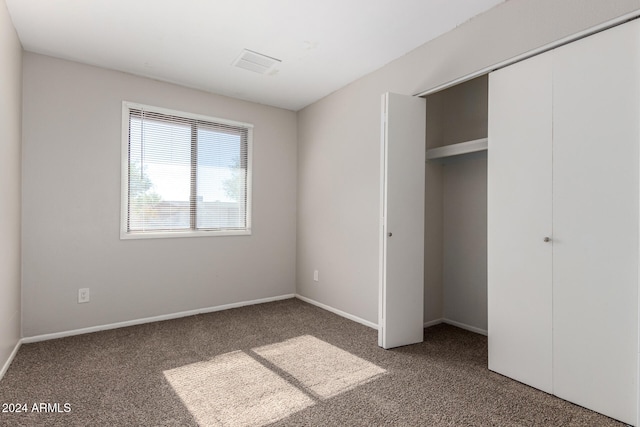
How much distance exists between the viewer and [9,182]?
2428 millimetres

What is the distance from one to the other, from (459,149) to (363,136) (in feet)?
3.21

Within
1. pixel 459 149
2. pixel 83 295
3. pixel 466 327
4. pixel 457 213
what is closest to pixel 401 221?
pixel 459 149

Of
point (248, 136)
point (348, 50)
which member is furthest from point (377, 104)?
point (248, 136)

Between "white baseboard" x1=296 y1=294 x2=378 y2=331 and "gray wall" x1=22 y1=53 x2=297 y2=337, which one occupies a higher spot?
"gray wall" x1=22 y1=53 x2=297 y2=337

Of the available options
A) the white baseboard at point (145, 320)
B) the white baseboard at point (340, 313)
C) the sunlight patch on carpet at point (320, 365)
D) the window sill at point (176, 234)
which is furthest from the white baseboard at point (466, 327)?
the window sill at point (176, 234)

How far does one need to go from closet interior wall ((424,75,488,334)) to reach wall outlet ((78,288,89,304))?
323 centimetres

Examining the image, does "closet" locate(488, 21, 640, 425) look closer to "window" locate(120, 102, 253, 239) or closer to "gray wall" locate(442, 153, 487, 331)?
"gray wall" locate(442, 153, 487, 331)

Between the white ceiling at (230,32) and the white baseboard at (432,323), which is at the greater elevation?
the white ceiling at (230,32)

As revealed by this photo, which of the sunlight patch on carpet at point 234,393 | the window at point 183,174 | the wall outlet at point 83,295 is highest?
the window at point 183,174

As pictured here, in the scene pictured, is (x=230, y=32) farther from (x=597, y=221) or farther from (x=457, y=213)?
(x=597, y=221)

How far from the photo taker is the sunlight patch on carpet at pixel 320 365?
2.15 metres

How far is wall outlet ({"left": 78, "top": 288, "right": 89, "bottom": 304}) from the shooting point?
10.1 ft

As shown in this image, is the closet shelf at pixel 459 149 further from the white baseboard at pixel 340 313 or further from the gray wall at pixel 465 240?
the white baseboard at pixel 340 313

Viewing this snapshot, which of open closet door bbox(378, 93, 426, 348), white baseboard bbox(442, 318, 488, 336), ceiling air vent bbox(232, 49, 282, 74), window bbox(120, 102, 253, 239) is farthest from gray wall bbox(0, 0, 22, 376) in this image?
white baseboard bbox(442, 318, 488, 336)
